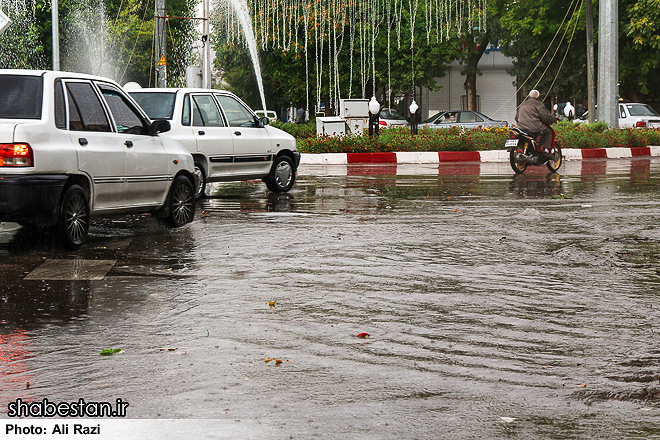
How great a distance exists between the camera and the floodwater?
14.4 ft

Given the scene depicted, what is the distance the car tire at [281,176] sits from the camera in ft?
53.5

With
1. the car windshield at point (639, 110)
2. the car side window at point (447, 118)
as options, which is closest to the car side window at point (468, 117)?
the car side window at point (447, 118)

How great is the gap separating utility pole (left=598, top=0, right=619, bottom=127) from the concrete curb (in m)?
2.17

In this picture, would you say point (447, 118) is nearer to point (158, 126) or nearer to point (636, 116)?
point (636, 116)

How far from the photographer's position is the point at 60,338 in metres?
A: 5.79

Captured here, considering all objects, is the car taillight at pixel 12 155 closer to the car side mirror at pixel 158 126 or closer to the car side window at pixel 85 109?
the car side window at pixel 85 109

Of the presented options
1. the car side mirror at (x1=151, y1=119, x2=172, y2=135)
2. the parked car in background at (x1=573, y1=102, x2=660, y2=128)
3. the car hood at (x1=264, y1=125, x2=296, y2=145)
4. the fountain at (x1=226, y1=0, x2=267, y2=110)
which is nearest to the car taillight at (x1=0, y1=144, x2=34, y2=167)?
the car side mirror at (x1=151, y1=119, x2=172, y2=135)

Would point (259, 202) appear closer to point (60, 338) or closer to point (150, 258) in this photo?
point (150, 258)

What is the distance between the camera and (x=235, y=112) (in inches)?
610

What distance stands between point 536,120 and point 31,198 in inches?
550

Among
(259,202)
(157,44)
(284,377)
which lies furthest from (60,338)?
(157,44)

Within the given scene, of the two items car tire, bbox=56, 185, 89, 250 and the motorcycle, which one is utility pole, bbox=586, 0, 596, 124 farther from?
car tire, bbox=56, 185, 89, 250

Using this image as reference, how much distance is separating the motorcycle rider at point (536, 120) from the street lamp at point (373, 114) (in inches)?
285

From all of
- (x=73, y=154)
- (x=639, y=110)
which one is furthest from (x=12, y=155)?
(x=639, y=110)
